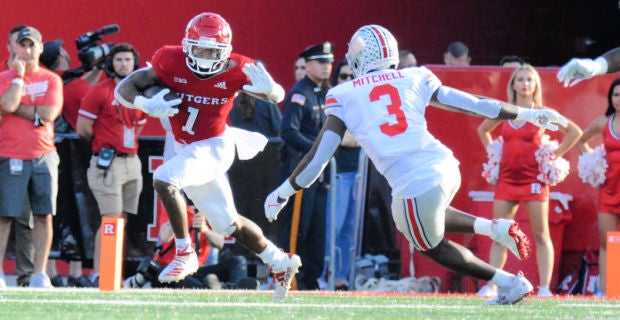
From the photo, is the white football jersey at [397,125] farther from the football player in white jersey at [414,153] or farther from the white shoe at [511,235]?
the white shoe at [511,235]

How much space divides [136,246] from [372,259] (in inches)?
73.5

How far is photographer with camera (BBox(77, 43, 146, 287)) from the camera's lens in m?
10.9

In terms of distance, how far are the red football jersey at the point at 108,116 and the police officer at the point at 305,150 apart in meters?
1.20

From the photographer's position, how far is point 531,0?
15.0 metres

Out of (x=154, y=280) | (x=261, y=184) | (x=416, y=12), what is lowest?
(x=154, y=280)

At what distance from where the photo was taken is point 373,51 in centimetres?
802

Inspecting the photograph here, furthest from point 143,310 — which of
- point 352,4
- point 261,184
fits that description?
point 352,4

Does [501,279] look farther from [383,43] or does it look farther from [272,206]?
[383,43]

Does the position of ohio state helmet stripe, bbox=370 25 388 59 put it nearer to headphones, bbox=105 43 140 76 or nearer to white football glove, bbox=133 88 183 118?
white football glove, bbox=133 88 183 118

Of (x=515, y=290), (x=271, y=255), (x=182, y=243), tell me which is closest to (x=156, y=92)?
(x=182, y=243)

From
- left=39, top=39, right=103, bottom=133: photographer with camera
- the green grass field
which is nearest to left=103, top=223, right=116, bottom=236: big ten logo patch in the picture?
the green grass field

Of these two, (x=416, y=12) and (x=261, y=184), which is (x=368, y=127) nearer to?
(x=261, y=184)

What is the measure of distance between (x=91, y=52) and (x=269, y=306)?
14.5 feet

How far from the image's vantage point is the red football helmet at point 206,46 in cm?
862
